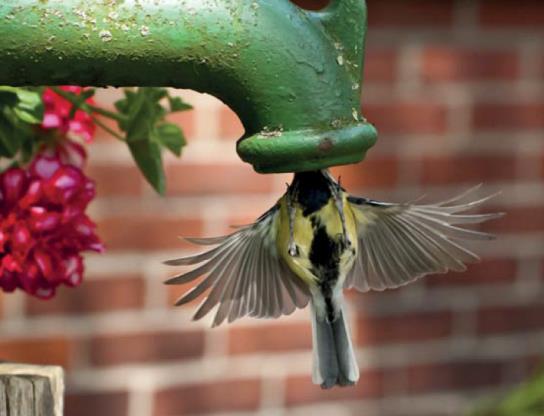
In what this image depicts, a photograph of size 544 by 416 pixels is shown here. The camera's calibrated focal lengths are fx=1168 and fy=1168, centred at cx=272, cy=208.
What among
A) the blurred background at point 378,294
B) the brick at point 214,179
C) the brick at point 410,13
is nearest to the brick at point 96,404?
the blurred background at point 378,294

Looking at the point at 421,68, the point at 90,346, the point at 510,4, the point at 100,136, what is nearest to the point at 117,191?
the point at 100,136

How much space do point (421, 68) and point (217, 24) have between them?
1367 millimetres

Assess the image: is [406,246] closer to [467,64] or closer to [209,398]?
[209,398]

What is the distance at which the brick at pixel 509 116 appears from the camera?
213cm

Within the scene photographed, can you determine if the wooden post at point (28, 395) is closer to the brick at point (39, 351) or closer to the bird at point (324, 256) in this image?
the bird at point (324, 256)

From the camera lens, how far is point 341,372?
1.03 metres

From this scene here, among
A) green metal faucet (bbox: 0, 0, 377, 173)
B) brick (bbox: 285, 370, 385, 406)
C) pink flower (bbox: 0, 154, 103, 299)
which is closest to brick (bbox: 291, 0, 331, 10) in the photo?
brick (bbox: 285, 370, 385, 406)

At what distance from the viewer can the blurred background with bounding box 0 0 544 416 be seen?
1857 mm

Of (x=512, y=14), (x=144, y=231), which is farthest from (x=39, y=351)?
(x=512, y=14)

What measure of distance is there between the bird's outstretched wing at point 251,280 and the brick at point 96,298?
807 millimetres

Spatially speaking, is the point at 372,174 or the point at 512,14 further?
the point at 512,14

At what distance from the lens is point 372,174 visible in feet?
6.69

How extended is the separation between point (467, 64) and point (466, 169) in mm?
190

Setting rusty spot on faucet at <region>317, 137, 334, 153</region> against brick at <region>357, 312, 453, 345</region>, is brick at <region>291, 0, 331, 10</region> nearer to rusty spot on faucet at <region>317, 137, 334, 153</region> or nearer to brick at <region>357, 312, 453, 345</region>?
brick at <region>357, 312, 453, 345</region>
